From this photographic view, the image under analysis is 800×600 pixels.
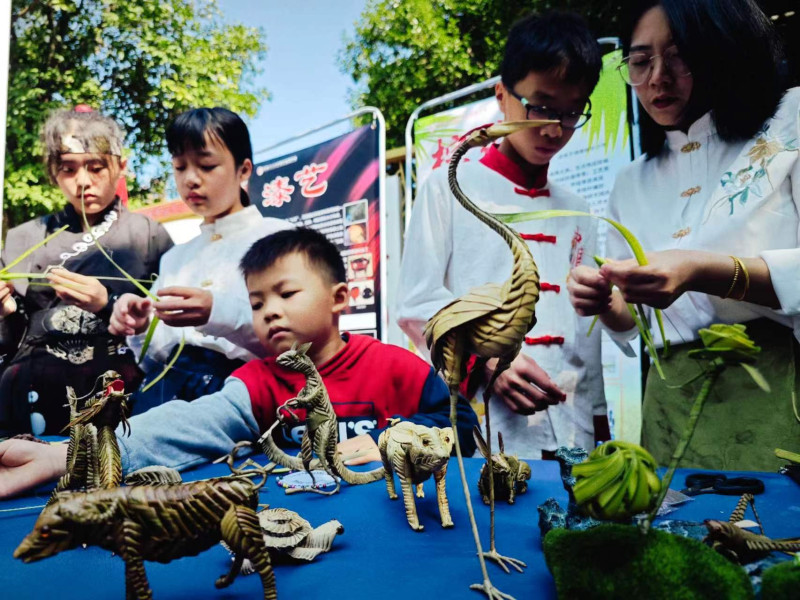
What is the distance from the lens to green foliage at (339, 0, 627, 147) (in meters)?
3.76

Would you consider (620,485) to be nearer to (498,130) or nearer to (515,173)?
(498,130)

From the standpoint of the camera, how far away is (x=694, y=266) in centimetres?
117

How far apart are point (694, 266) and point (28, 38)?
8.30 ft

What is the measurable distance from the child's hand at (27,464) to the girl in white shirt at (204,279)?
724 millimetres

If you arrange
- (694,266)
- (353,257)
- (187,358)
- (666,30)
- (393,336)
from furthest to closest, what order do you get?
1. (393,336)
2. (353,257)
3. (187,358)
4. (666,30)
5. (694,266)

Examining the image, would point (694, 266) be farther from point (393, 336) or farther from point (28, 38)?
point (28, 38)

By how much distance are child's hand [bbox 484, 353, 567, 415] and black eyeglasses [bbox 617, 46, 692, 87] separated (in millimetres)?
833

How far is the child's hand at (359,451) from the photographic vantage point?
147 cm

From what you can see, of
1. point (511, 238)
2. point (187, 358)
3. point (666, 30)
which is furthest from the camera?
point (187, 358)

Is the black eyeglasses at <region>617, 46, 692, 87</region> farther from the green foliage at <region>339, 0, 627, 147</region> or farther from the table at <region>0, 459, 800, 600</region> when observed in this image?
the green foliage at <region>339, 0, 627, 147</region>

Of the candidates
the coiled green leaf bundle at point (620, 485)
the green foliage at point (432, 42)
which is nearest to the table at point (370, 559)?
the coiled green leaf bundle at point (620, 485)

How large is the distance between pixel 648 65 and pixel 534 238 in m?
0.59

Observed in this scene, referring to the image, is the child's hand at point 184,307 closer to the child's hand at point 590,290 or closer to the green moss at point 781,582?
the child's hand at point 590,290

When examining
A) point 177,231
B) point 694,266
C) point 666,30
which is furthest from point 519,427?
point 177,231
